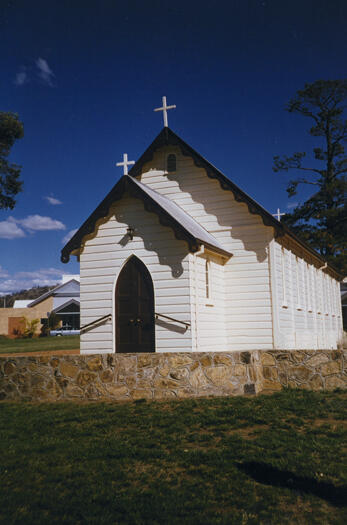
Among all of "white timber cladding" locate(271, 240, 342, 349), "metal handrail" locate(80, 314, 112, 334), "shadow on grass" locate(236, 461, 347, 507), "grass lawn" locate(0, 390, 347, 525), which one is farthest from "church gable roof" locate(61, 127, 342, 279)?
"shadow on grass" locate(236, 461, 347, 507)

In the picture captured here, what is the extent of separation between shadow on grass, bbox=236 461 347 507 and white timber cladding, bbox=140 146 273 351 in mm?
7418

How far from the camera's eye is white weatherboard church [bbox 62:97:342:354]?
12.5 m

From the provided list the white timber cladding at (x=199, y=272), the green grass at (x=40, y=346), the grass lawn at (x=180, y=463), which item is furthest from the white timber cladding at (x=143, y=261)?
the green grass at (x=40, y=346)

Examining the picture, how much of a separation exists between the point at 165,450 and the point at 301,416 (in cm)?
287

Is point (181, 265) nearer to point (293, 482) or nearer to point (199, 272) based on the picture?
point (199, 272)

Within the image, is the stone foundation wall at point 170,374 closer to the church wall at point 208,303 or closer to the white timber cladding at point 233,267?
the church wall at point 208,303

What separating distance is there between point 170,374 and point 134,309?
2676 millimetres

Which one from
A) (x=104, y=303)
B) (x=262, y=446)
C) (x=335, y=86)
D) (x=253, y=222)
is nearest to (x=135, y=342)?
(x=104, y=303)

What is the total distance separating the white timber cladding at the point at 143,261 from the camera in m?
12.3

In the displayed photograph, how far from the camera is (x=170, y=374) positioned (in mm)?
10789

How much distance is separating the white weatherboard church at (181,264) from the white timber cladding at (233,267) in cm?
3

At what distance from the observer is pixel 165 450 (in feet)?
23.0

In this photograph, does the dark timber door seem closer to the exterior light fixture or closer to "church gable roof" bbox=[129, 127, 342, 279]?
the exterior light fixture

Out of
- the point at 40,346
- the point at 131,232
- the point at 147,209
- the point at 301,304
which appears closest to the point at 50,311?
the point at 40,346
